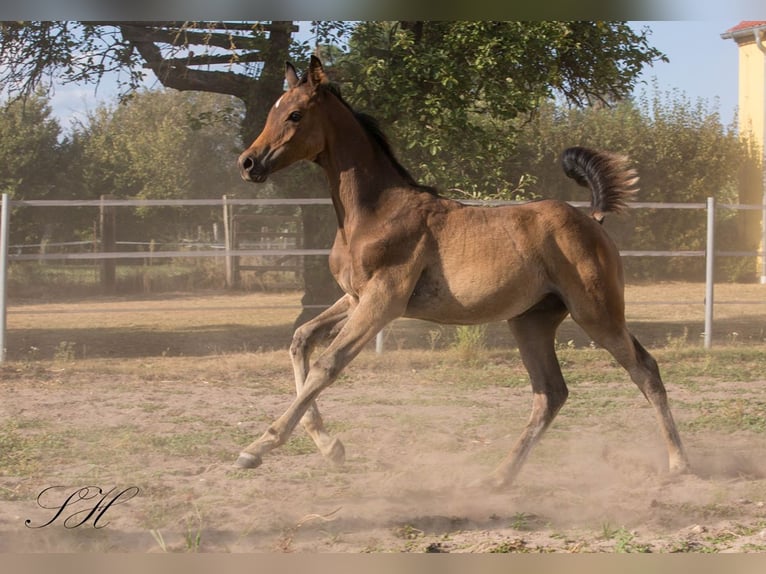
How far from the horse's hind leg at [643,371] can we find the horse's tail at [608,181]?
753 mm

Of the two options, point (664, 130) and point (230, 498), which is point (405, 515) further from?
point (664, 130)

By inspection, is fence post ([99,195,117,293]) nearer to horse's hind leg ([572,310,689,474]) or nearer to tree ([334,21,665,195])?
tree ([334,21,665,195])

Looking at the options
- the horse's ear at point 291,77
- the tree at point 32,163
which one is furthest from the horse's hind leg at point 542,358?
the tree at point 32,163

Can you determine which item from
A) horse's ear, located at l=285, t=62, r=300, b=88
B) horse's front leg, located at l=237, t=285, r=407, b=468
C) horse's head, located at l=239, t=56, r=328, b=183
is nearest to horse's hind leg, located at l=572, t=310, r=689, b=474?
horse's front leg, located at l=237, t=285, r=407, b=468

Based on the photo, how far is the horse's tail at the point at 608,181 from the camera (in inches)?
218

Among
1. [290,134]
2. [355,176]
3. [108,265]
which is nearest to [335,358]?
[355,176]

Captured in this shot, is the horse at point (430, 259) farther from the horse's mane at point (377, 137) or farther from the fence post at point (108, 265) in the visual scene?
the fence post at point (108, 265)

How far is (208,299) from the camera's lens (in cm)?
1658

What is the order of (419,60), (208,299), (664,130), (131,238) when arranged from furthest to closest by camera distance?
(131,238) < (664,130) < (208,299) < (419,60)

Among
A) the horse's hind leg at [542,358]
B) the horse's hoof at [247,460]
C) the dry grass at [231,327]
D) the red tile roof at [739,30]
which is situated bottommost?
the dry grass at [231,327]

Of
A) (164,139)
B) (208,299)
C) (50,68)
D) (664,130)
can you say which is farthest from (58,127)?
(664,130)

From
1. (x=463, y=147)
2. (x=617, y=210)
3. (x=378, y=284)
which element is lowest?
(x=378, y=284)

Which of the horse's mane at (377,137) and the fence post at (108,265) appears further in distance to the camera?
the fence post at (108,265)

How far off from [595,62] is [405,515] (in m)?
7.57
